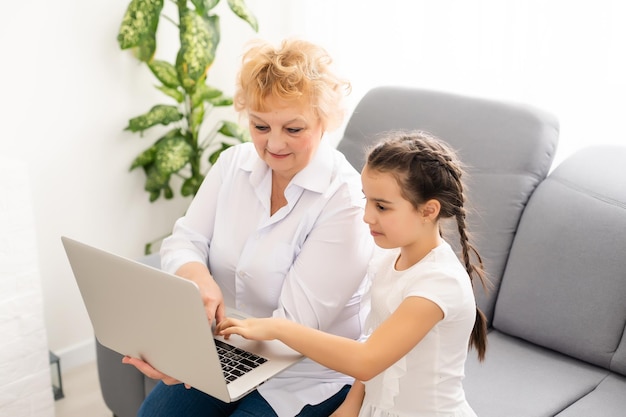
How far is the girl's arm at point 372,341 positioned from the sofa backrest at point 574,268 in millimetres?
661

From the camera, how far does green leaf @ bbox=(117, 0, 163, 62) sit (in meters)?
2.31

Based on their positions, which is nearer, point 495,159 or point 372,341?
point 372,341

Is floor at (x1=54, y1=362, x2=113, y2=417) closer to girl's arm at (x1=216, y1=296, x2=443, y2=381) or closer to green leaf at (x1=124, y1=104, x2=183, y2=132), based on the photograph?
green leaf at (x1=124, y1=104, x2=183, y2=132)

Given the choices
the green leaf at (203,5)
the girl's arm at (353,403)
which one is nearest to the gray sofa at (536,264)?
the girl's arm at (353,403)

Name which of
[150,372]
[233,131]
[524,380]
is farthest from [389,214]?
[233,131]

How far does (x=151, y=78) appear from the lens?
257 centimetres

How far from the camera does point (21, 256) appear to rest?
206 cm

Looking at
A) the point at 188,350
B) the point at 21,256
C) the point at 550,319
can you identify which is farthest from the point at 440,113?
the point at 21,256

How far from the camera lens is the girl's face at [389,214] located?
129cm

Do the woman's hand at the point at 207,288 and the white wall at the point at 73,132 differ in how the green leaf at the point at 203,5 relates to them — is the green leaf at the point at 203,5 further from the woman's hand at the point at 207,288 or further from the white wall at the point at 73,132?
the woman's hand at the point at 207,288

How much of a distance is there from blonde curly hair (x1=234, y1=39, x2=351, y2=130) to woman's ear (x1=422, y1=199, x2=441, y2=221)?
0.31 m

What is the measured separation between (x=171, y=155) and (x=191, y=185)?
0.21 m

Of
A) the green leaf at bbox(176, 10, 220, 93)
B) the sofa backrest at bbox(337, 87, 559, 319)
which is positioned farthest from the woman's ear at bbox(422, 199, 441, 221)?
the green leaf at bbox(176, 10, 220, 93)

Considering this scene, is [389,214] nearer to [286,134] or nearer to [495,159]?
[286,134]
